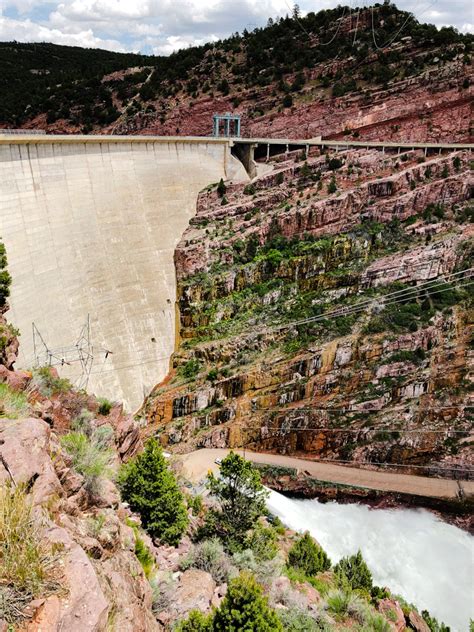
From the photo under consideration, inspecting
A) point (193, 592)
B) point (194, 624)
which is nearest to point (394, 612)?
point (193, 592)

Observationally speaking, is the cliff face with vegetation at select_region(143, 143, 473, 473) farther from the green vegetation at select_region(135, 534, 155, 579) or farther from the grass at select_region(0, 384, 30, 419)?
the green vegetation at select_region(135, 534, 155, 579)

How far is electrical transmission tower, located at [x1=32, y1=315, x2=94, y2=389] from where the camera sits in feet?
74.0

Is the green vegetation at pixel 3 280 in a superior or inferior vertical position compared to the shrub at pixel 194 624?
superior

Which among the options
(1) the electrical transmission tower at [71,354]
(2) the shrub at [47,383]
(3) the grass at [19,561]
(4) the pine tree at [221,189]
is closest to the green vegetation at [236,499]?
(2) the shrub at [47,383]

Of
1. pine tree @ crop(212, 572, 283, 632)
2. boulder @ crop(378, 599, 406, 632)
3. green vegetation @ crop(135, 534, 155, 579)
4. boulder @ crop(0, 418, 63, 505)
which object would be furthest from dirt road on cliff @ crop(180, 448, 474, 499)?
boulder @ crop(0, 418, 63, 505)

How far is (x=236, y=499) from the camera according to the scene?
14.9 m

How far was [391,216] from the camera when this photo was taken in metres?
33.1

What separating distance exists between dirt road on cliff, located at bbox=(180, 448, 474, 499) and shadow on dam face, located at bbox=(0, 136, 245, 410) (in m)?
4.84

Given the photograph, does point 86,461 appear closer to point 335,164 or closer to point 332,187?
point 332,187

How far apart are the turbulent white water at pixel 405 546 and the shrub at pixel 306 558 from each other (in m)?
6.13

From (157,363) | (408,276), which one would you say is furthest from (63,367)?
(408,276)

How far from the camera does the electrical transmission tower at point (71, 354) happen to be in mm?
22547

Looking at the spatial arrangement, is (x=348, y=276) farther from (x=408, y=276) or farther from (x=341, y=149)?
(x=341, y=149)

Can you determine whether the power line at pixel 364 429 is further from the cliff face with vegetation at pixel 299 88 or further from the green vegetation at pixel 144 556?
the cliff face with vegetation at pixel 299 88
